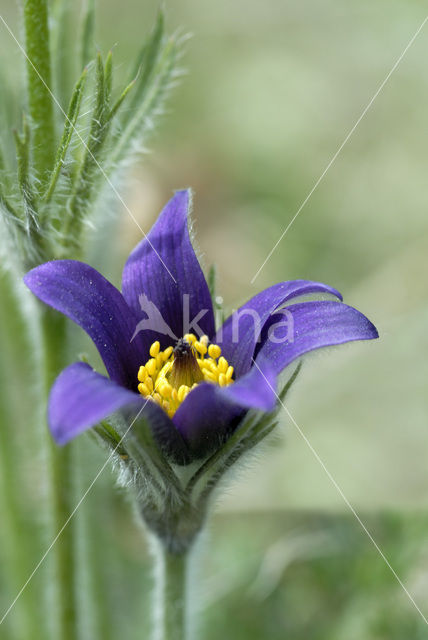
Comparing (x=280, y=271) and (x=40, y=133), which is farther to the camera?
(x=280, y=271)

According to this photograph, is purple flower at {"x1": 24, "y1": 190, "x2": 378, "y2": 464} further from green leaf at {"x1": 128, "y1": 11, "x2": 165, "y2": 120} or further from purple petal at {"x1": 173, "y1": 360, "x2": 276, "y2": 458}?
green leaf at {"x1": 128, "y1": 11, "x2": 165, "y2": 120}

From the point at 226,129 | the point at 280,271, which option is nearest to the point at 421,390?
the point at 280,271

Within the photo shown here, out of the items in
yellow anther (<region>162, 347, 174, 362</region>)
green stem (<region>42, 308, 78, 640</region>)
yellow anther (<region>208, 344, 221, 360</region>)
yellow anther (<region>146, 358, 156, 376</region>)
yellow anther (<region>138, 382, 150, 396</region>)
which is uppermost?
yellow anther (<region>208, 344, 221, 360</region>)

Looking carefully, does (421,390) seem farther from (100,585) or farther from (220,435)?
(220,435)

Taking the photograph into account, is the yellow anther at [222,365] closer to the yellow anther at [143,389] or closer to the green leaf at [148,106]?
the yellow anther at [143,389]

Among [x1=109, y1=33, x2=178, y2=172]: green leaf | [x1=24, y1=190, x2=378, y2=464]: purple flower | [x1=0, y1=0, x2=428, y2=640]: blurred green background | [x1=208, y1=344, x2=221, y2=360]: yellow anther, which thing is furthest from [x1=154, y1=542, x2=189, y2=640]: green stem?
[x1=109, y1=33, x2=178, y2=172]: green leaf

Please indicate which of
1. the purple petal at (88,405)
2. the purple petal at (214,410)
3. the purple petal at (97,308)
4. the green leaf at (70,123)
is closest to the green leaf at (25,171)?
the green leaf at (70,123)

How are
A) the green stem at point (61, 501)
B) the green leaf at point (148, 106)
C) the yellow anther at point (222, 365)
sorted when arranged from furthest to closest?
the green stem at point (61, 501), the green leaf at point (148, 106), the yellow anther at point (222, 365)
